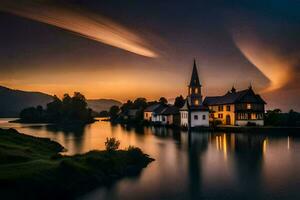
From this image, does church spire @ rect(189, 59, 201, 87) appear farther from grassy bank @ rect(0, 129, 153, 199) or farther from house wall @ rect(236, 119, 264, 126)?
grassy bank @ rect(0, 129, 153, 199)

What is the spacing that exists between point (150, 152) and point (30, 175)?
23772mm

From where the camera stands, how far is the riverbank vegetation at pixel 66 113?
6432 inches

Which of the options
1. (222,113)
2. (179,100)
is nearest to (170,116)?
(222,113)

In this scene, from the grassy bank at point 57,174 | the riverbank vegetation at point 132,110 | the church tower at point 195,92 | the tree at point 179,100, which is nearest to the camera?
the grassy bank at point 57,174

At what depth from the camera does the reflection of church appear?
87312 mm

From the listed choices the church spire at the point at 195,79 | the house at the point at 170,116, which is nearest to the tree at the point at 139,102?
the house at the point at 170,116

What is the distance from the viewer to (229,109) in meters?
91.0

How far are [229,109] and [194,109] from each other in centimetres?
1170

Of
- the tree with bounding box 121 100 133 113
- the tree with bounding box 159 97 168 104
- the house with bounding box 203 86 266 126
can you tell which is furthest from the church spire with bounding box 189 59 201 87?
the tree with bounding box 121 100 133 113

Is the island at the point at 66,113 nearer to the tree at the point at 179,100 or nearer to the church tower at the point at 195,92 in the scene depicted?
the tree at the point at 179,100

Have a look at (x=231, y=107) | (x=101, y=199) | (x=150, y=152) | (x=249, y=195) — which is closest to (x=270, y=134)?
(x=231, y=107)

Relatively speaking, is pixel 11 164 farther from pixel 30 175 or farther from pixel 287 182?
pixel 287 182

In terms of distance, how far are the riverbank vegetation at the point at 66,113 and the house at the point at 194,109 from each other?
85409 mm

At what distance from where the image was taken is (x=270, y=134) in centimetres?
7156
